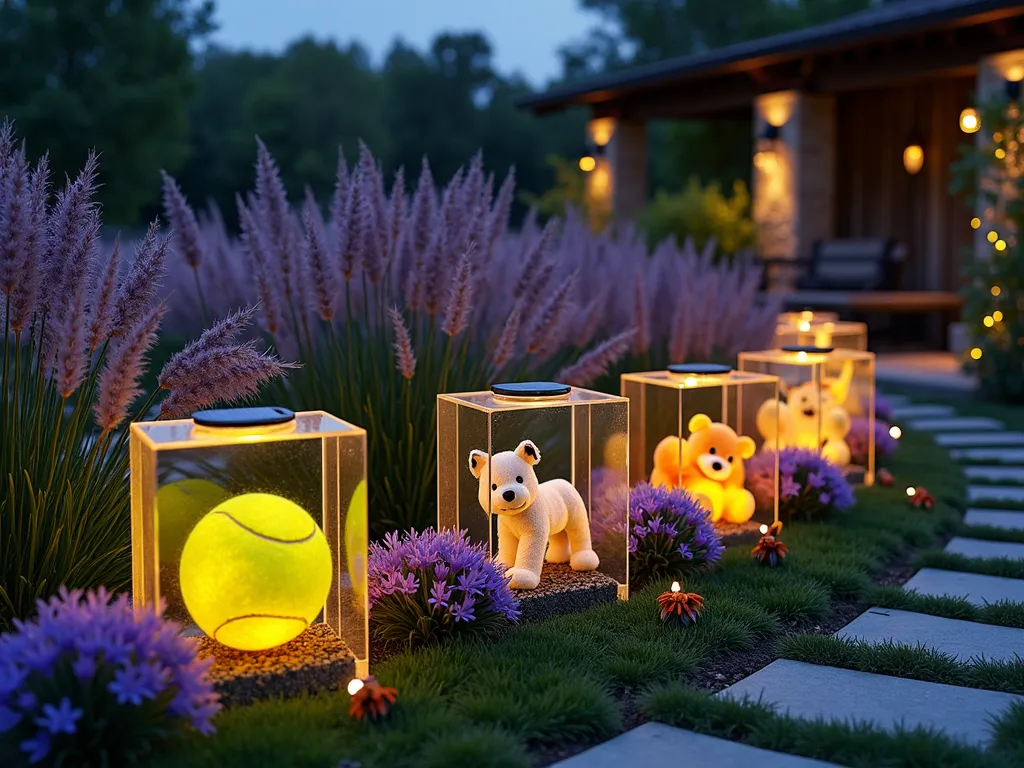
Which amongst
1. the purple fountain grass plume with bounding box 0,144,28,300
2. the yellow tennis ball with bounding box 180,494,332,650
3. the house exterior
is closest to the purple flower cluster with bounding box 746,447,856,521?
the yellow tennis ball with bounding box 180,494,332,650

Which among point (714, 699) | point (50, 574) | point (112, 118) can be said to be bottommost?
point (714, 699)

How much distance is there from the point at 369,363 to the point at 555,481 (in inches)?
29.0

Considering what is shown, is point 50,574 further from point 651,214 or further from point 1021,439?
point 651,214

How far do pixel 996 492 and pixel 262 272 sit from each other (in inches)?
126

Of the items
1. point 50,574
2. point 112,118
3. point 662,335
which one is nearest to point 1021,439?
point 662,335

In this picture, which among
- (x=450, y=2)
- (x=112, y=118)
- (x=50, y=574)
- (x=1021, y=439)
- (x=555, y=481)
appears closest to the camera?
(x=50, y=574)

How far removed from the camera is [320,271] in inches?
112

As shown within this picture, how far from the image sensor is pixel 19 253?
199cm

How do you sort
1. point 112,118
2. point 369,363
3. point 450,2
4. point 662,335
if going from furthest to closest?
point 450,2, point 112,118, point 662,335, point 369,363

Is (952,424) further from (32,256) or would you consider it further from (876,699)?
(32,256)

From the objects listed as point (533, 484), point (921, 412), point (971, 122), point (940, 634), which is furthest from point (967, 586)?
point (971, 122)

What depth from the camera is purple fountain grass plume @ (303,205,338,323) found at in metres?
2.82

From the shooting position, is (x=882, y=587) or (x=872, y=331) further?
(x=872, y=331)

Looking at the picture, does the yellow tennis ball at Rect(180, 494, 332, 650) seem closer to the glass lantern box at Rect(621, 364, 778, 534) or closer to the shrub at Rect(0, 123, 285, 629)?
the shrub at Rect(0, 123, 285, 629)
